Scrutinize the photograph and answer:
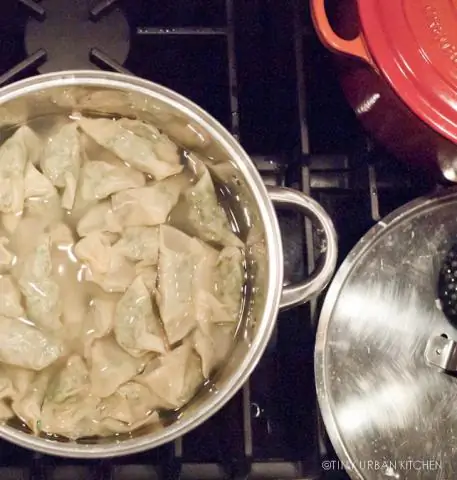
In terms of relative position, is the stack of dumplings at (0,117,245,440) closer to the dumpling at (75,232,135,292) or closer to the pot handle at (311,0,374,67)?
the dumpling at (75,232,135,292)

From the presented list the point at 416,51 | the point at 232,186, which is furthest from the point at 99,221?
the point at 416,51

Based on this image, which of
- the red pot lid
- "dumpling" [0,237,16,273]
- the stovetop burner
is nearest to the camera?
the red pot lid

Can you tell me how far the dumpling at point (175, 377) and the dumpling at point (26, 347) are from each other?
0.37 ft

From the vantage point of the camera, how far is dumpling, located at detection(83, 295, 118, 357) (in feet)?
3.03

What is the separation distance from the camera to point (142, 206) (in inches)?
36.6

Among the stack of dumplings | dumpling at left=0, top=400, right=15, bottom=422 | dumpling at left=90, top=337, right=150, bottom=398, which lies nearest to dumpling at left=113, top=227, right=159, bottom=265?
the stack of dumplings

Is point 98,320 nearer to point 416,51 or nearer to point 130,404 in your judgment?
point 130,404

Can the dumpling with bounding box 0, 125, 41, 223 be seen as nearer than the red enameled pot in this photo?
No

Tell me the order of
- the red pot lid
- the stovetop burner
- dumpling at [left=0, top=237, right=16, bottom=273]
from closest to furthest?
the red pot lid → dumpling at [left=0, top=237, right=16, bottom=273] → the stovetop burner

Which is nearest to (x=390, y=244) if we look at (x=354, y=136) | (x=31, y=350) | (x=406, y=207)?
(x=406, y=207)

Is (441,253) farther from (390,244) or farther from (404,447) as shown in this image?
(404,447)

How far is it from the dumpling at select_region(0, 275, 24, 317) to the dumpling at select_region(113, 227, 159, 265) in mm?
131

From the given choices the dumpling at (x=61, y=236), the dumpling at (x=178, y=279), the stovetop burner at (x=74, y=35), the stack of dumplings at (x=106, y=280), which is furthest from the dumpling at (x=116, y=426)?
the stovetop burner at (x=74, y=35)

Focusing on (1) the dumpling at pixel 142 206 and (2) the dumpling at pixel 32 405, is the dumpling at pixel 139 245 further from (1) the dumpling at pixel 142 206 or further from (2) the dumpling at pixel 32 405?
(2) the dumpling at pixel 32 405
